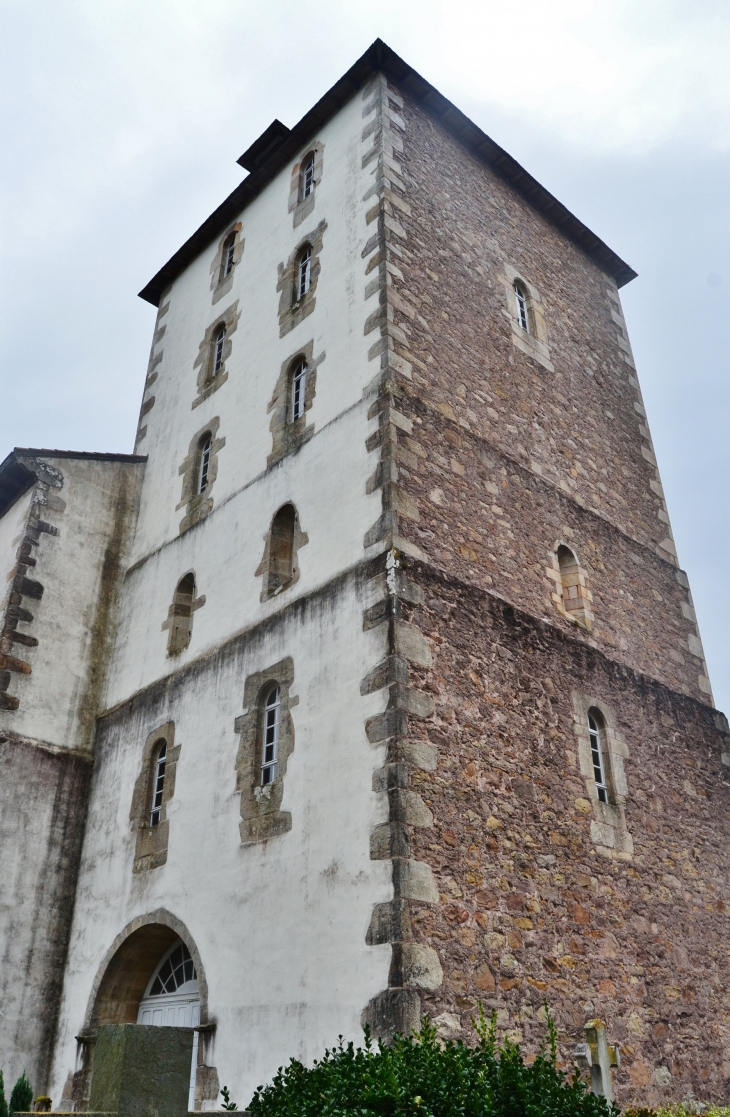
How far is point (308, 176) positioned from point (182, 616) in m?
6.95

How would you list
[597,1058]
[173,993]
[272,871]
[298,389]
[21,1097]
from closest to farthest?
[597,1058]
[272,871]
[21,1097]
[173,993]
[298,389]

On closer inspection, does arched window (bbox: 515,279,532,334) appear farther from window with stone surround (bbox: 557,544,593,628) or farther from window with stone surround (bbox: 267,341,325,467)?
window with stone surround (bbox: 557,544,593,628)

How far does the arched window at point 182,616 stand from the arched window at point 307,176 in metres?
6.04

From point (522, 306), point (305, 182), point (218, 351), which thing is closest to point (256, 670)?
point (218, 351)

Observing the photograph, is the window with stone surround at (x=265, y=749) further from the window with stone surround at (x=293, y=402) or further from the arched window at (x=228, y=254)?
the arched window at (x=228, y=254)

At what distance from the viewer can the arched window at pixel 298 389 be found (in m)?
12.1

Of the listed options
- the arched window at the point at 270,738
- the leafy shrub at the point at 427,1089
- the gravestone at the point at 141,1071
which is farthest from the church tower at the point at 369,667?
the gravestone at the point at 141,1071

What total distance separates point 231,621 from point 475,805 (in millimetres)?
3821

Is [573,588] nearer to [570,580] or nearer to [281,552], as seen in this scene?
[570,580]

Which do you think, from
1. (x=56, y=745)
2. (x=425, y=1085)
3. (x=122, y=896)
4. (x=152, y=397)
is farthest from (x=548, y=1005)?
(x=152, y=397)

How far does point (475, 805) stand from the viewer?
28.9ft

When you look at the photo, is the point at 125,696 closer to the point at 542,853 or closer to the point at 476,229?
the point at 542,853

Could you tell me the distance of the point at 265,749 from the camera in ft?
32.7

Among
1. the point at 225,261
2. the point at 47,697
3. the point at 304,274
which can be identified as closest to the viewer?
the point at 47,697
